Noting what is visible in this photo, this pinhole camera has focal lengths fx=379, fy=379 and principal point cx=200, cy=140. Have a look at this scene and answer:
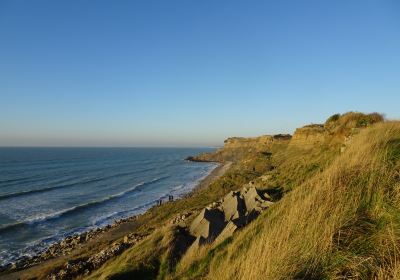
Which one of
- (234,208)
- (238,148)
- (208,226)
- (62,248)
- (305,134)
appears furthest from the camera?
(238,148)

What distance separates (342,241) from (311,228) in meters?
0.42

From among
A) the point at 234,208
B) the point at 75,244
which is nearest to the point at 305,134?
the point at 75,244

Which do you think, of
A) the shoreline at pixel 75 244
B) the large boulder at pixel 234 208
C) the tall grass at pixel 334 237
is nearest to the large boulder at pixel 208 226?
the large boulder at pixel 234 208

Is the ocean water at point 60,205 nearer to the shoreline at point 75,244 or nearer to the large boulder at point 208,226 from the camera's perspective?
the shoreline at point 75,244

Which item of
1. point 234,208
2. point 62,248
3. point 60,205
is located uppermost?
point 234,208

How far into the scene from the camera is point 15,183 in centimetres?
5825

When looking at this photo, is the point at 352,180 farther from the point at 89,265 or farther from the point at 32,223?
the point at 32,223

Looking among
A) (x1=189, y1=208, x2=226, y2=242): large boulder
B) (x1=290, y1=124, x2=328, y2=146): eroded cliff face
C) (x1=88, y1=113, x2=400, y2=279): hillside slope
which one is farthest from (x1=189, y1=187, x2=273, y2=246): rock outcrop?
(x1=290, y1=124, x2=328, y2=146): eroded cliff face

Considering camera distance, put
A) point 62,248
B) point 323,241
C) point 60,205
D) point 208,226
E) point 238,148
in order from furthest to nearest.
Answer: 1. point 238,148
2. point 60,205
3. point 62,248
4. point 208,226
5. point 323,241

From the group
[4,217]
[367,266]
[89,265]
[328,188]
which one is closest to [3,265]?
[89,265]

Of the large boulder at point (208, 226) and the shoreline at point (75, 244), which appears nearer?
the large boulder at point (208, 226)

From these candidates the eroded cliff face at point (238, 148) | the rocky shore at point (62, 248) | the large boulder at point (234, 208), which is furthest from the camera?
the eroded cliff face at point (238, 148)

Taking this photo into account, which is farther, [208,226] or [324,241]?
[208,226]

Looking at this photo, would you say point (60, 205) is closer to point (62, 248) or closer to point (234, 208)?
point (62, 248)
